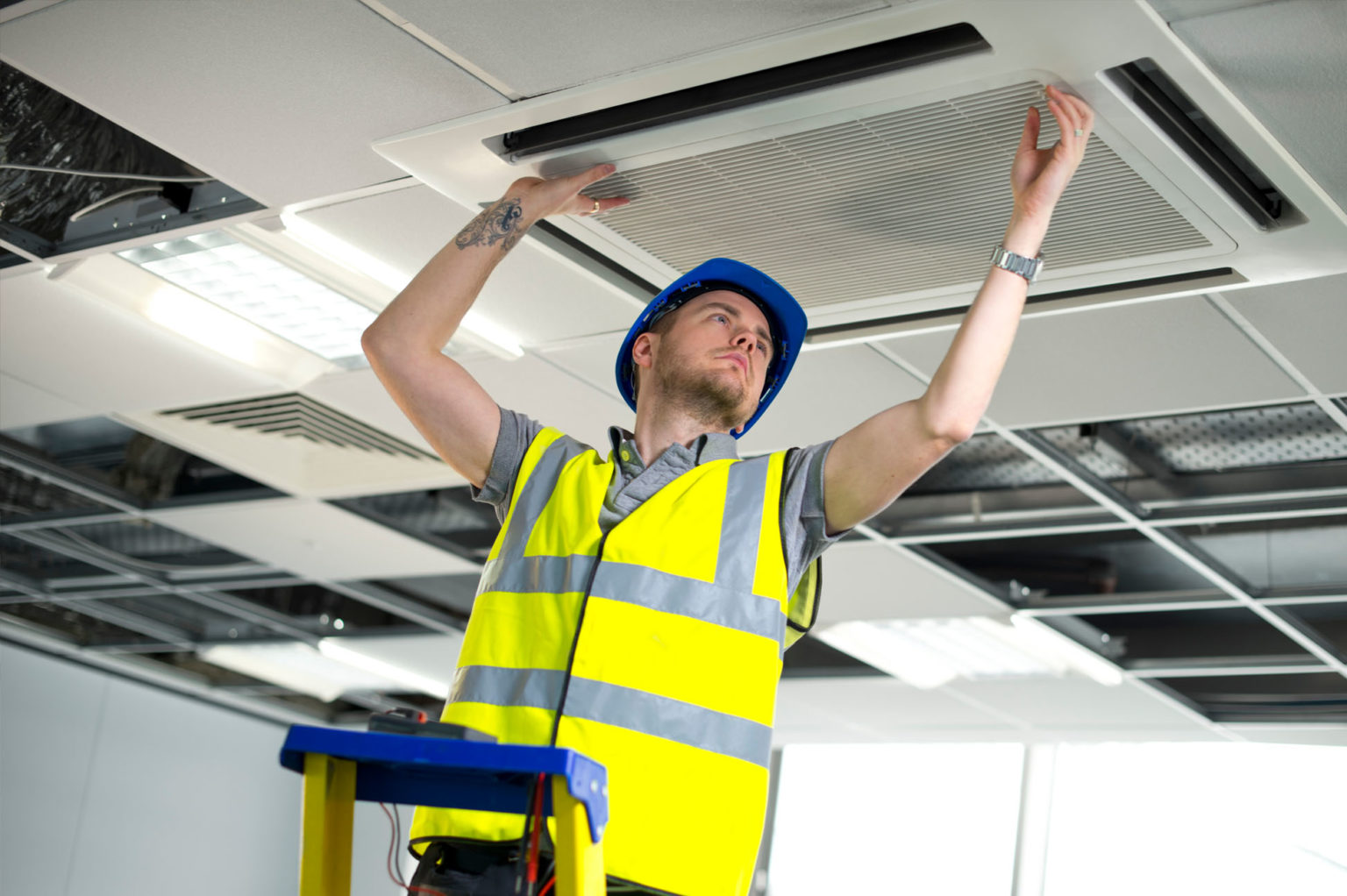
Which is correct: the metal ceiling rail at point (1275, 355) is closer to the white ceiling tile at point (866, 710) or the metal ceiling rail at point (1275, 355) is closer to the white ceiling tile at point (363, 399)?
the white ceiling tile at point (363, 399)

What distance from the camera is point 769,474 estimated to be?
1989mm

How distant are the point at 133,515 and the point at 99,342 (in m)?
1.51

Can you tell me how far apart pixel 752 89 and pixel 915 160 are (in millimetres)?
293

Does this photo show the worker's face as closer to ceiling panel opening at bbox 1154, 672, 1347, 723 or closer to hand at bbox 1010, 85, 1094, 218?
hand at bbox 1010, 85, 1094, 218

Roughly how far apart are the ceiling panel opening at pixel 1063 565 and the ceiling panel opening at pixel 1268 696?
2.74 ft

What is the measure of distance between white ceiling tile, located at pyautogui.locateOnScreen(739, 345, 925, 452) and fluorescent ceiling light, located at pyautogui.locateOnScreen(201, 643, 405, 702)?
146 inches

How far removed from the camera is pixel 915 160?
2377 mm

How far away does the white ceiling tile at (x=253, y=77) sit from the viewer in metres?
2.56

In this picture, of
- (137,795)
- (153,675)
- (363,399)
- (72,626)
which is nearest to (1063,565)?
(363,399)

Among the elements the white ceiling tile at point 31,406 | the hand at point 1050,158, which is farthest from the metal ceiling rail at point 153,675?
the hand at point 1050,158

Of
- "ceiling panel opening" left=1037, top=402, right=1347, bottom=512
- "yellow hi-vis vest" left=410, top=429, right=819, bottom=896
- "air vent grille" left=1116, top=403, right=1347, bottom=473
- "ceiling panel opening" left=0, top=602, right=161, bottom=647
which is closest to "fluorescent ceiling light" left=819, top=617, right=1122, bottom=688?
"ceiling panel opening" left=1037, top=402, right=1347, bottom=512

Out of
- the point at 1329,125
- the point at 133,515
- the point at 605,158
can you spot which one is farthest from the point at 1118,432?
the point at 133,515

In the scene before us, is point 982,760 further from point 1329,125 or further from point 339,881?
point 339,881

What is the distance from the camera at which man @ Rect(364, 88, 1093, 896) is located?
1.72 m
